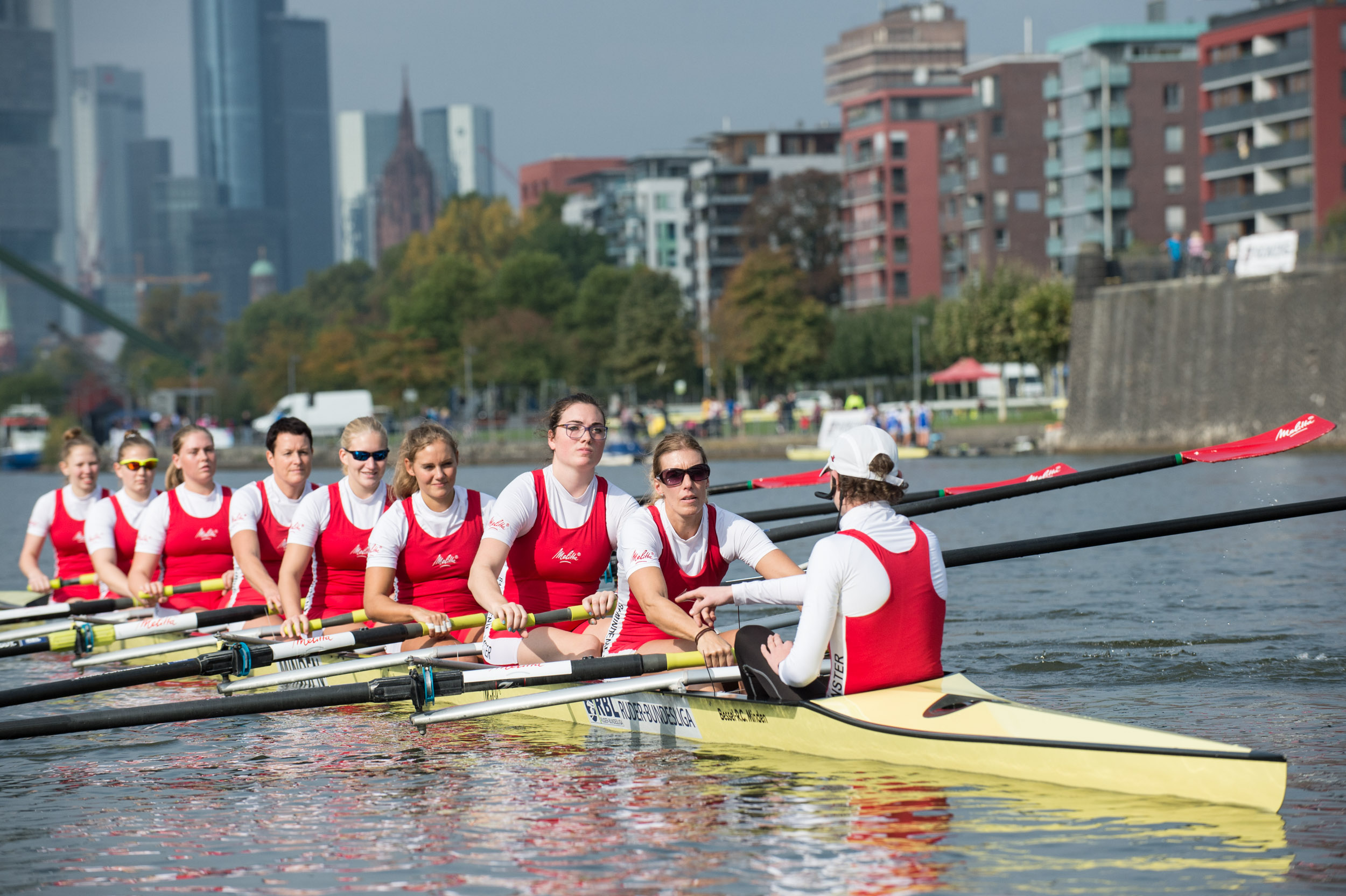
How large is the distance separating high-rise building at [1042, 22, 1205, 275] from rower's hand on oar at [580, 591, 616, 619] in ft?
251

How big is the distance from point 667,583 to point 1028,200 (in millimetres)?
86211

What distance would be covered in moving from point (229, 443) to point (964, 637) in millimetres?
75111

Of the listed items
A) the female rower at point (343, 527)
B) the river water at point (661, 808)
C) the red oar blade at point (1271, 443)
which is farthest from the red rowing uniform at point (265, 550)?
the red oar blade at point (1271, 443)

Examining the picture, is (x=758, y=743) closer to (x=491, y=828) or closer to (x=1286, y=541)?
(x=491, y=828)

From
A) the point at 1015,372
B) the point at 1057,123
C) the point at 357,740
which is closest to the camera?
the point at 357,740

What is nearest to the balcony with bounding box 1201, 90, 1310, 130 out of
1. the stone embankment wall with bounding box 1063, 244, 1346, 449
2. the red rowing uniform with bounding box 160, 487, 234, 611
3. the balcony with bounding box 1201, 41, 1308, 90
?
the balcony with bounding box 1201, 41, 1308, 90

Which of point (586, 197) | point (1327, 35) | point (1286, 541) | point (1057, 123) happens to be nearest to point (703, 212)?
point (586, 197)

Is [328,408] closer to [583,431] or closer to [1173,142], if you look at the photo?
[1173,142]

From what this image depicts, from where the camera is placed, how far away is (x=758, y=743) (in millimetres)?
7883

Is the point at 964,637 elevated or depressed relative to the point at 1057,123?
depressed

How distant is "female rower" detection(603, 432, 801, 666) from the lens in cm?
777

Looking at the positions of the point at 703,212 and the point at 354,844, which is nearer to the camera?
the point at 354,844

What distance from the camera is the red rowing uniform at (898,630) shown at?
6.71m

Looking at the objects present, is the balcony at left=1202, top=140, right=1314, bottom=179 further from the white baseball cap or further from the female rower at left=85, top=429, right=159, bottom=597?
the white baseball cap
